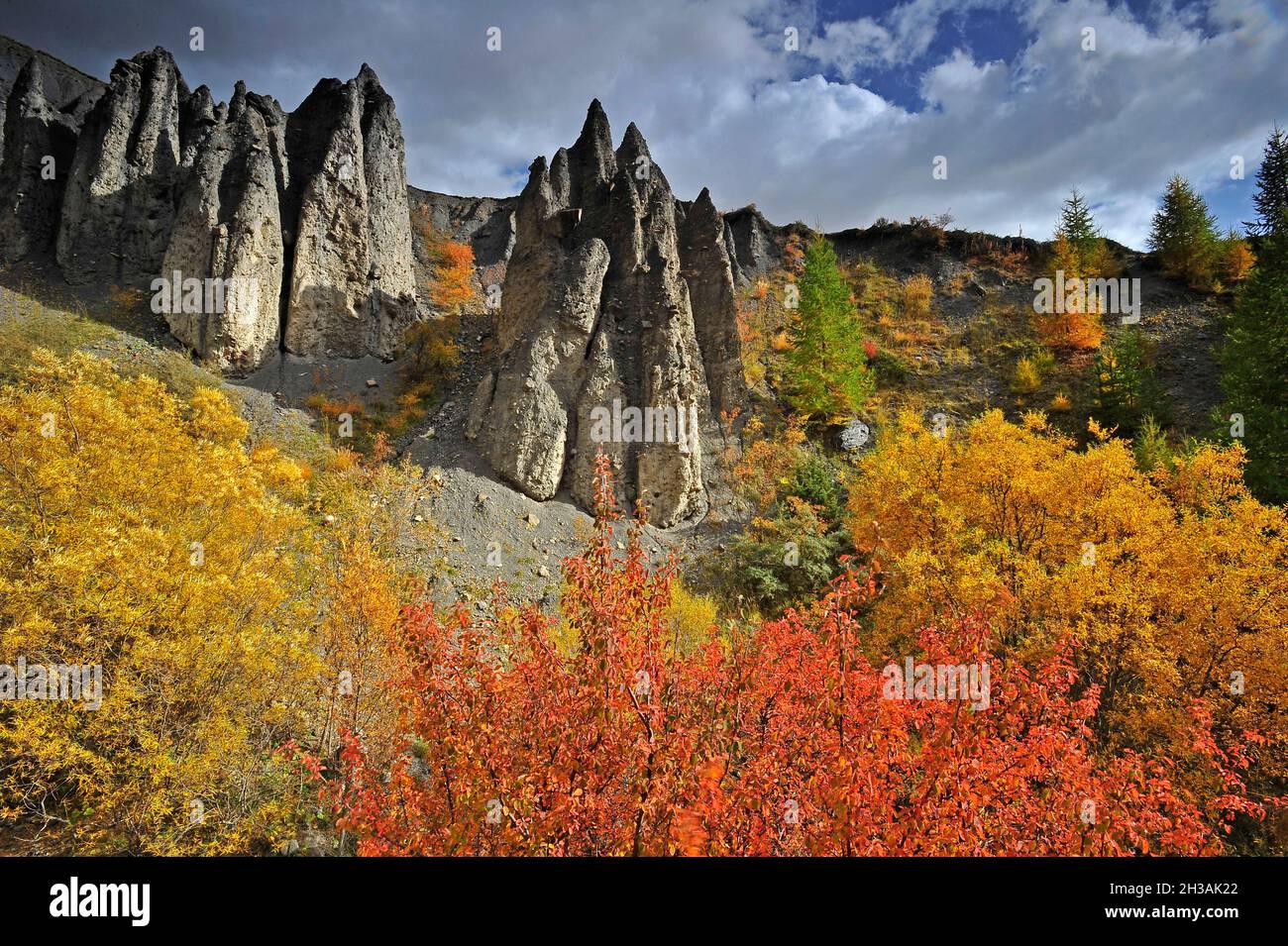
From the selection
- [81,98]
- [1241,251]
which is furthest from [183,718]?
[1241,251]

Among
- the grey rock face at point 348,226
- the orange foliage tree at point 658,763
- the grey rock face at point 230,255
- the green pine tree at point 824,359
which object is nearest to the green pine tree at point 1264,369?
the green pine tree at point 824,359

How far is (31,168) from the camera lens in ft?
102

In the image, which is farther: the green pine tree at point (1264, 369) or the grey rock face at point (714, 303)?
the grey rock face at point (714, 303)

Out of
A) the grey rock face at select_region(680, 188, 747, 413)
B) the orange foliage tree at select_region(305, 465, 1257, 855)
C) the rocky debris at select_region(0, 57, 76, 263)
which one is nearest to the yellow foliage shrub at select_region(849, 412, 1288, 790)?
the orange foliage tree at select_region(305, 465, 1257, 855)

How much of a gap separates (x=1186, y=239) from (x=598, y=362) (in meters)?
56.9

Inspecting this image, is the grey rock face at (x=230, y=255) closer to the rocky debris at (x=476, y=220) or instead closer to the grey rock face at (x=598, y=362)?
the grey rock face at (x=598, y=362)

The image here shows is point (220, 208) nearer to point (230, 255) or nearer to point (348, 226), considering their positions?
point (230, 255)

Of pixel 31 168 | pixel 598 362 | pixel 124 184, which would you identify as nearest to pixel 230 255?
pixel 124 184

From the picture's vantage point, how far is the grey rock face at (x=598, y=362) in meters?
26.4

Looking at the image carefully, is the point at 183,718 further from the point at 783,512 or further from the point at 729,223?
the point at 729,223

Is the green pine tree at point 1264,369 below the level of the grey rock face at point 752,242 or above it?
below

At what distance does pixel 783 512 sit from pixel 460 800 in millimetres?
21462

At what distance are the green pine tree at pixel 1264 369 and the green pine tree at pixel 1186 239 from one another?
19172 mm

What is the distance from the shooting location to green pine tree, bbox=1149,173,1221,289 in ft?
152
